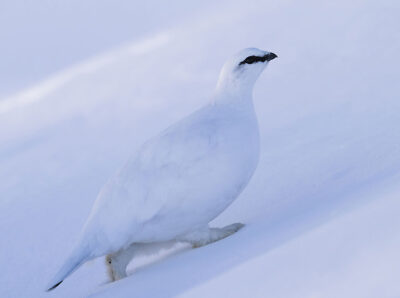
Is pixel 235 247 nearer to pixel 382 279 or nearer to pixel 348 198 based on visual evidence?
pixel 348 198

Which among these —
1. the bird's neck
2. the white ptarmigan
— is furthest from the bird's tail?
the bird's neck

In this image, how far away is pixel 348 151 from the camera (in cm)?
373

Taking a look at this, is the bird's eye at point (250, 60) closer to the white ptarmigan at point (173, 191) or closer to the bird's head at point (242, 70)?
the bird's head at point (242, 70)

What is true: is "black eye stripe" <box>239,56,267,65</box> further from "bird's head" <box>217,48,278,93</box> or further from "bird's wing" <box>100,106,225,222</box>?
"bird's wing" <box>100,106,225,222</box>

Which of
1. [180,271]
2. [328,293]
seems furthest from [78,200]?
[328,293]

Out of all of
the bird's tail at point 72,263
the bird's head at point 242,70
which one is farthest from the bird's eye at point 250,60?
the bird's tail at point 72,263

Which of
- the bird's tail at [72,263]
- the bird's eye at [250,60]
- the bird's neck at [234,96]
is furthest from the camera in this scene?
the bird's eye at [250,60]

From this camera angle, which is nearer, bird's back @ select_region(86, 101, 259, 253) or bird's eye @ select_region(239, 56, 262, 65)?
bird's back @ select_region(86, 101, 259, 253)

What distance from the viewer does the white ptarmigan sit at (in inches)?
112

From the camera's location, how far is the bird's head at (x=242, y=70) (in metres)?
3.29

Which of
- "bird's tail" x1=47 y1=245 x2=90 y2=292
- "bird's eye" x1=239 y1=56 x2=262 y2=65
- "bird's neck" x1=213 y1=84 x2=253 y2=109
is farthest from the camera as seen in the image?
"bird's eye" x1=239 y1=56 x2=262 y2=65

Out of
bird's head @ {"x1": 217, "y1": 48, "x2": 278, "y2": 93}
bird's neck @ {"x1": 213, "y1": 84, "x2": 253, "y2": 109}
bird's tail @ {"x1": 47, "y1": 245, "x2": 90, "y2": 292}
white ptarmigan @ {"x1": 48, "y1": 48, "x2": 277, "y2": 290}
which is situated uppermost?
bird's head @ {"x1": 217, "y1": 48, "x2": 278, "y2": 93}

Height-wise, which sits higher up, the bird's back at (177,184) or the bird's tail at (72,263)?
the bird's back at (177,184)

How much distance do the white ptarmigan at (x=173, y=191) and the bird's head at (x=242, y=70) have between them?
27 cm
